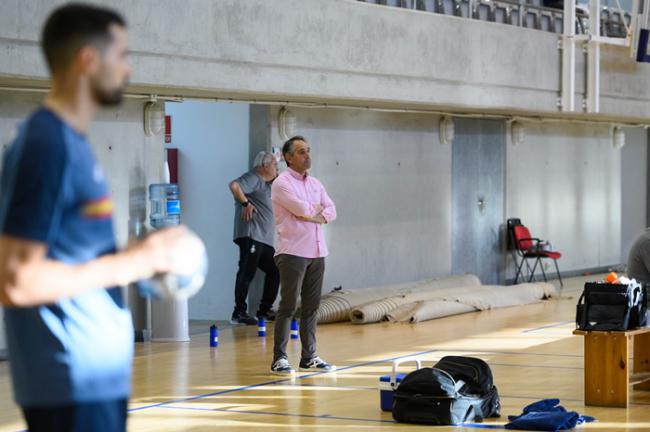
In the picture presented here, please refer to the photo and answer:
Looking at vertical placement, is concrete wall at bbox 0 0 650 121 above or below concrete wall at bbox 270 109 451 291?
above

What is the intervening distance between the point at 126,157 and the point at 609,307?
5.21 meters

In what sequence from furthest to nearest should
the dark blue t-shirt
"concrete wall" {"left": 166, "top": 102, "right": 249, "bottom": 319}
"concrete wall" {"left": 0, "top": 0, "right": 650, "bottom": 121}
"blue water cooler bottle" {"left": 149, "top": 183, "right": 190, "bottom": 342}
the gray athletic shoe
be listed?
"concrete wall" {"left": 166, "top": 102, "right": 249, "bottom": 319}, "blue water cooler bottle" {"left": 149, "top": 183, "right": 190, "bottom": 342}, "concrete wall" {"left": 0, "top": 0, "right": 650, "bottom": 121}, the gray athletic shoe, the dark blue t-shirt

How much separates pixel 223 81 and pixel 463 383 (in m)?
4.65

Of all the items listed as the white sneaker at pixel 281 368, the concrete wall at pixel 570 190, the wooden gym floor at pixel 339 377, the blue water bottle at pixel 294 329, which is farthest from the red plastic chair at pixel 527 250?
the white sneaker at pixel 281 368

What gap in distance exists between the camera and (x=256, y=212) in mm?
12344

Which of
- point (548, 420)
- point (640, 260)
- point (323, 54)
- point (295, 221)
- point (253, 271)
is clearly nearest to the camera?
point (548, 420)

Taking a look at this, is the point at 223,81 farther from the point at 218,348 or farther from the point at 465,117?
the point at 465,117

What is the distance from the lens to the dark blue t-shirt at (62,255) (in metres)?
Result: 2.31

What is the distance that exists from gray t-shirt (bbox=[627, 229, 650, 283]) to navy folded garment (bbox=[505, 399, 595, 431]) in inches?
64.4

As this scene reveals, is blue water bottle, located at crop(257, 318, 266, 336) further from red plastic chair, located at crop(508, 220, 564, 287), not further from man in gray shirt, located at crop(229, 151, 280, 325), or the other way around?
red plastic chair, located at crop(508, 220, 564, 287)

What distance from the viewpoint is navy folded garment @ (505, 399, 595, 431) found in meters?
6.44

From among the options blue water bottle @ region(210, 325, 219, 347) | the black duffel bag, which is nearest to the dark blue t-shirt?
the black duffel bag

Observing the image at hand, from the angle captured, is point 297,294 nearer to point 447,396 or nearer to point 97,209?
point 447,396

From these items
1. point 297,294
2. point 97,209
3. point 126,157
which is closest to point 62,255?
point 97,209
